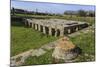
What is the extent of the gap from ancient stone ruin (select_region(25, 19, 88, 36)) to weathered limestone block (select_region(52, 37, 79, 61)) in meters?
0.11

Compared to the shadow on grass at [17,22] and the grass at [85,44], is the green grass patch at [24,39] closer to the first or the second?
the shadow on grass at [17,22]

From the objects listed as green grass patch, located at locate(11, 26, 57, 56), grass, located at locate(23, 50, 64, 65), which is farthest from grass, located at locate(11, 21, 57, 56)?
grass, located at locate(23, 50, 64, 65)

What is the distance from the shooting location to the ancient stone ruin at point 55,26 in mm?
2277

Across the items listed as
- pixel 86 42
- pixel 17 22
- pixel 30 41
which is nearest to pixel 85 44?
pixel 86 42

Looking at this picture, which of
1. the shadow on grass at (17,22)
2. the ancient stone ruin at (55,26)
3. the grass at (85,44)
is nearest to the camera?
the shadow on grass at (17,22)

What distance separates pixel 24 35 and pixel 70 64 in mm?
712

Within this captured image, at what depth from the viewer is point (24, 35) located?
2.21 meters

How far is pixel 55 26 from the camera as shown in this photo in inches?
93.0

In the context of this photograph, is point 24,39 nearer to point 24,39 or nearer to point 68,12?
point 24,39

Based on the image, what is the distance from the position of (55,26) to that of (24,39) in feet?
1.41

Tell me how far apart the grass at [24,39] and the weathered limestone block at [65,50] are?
0.59 feet

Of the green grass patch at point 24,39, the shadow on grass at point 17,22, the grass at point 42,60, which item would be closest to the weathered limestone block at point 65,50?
the grass at point 42,60

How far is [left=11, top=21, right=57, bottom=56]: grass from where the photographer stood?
2158 mm
